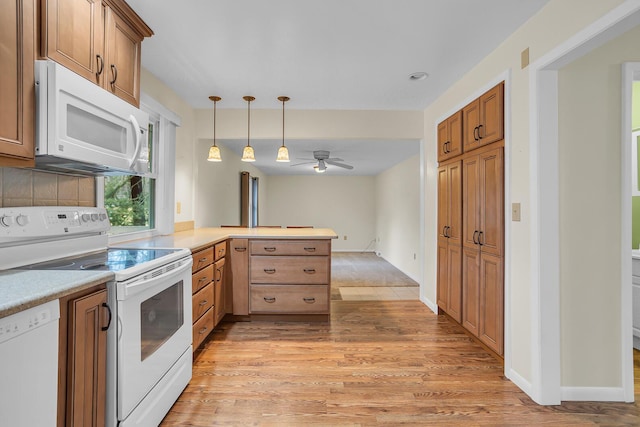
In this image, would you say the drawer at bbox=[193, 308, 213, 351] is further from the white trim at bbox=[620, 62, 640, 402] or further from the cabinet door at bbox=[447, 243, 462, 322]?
the white trim at bbox=[620, 62, 640, 402]

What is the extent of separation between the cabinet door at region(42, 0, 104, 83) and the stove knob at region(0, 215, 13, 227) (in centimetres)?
68

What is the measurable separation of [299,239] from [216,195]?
191cm

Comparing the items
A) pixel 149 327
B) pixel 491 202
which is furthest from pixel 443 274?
pixel 149 327

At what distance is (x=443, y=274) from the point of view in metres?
3.33

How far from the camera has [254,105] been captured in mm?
3605

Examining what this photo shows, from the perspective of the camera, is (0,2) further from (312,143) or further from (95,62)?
(312,143)

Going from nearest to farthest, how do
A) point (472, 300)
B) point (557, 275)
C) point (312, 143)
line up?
point (557, 275)
point (472, 300)
point (312, 143)

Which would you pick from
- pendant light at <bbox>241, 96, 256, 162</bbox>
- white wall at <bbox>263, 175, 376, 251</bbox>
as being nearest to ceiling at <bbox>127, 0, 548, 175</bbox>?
pendant light at <bbox>241, 96, 256, 162</bbox>

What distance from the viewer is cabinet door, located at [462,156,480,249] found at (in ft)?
8.66

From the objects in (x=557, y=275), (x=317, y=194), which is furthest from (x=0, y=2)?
(x=317, y=194)

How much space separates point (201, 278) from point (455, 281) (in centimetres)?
216

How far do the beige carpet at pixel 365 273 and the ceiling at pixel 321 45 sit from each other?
109 inches

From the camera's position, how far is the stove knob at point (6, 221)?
54.8 inches

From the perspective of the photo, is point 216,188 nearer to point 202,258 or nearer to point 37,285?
point 202,258
